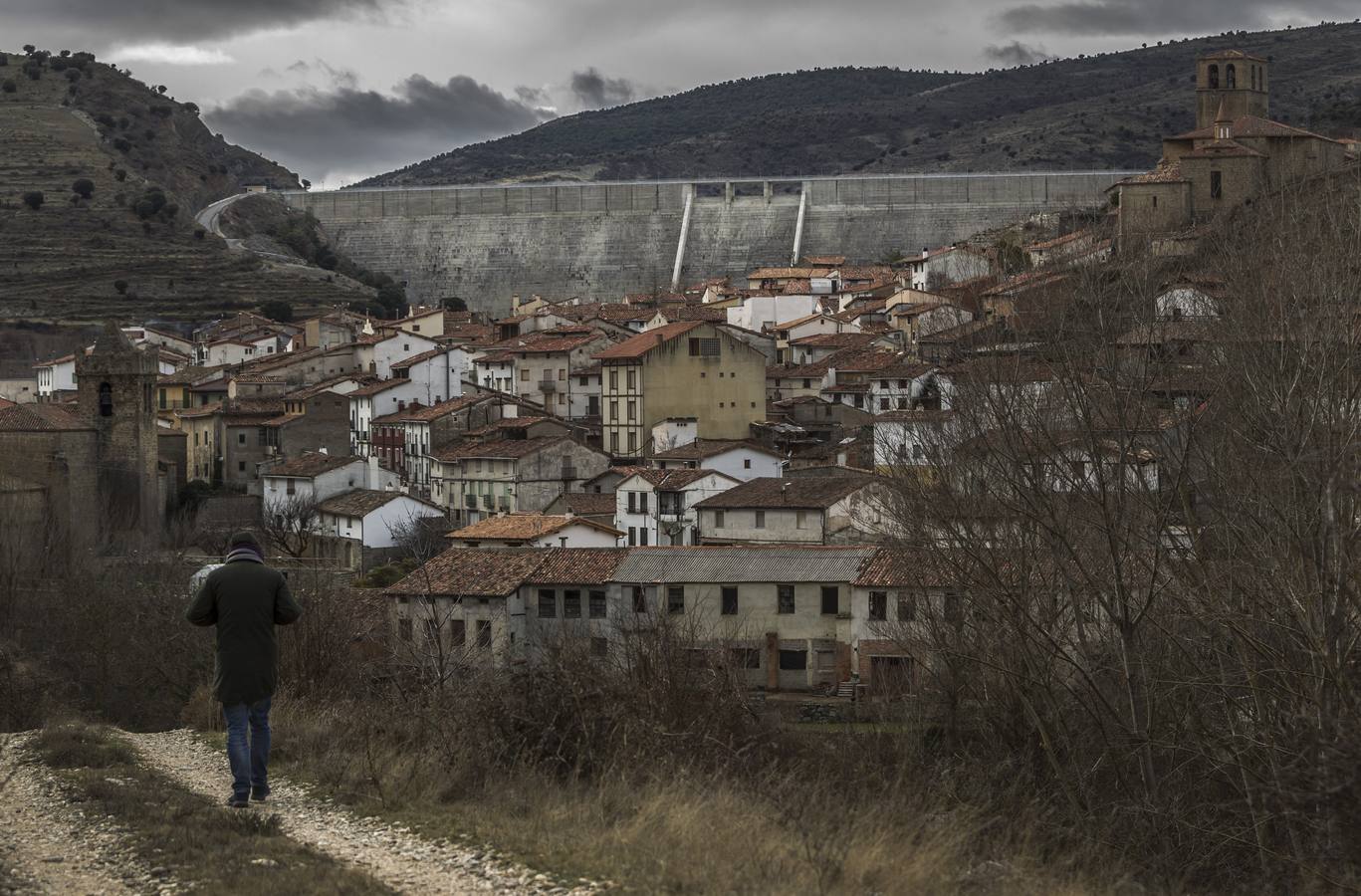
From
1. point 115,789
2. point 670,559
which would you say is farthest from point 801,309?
point 115,789

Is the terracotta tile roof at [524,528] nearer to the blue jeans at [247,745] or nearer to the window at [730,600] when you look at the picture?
the window at [730,600]

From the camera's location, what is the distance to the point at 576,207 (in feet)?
360

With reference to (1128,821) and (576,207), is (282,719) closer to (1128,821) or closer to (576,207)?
(1128,821)

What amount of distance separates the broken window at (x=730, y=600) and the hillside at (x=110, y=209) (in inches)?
2107

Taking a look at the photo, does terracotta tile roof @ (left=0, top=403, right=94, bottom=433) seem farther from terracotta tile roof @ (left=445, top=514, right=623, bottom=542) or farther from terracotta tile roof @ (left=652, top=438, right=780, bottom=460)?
terracotta tile roof @ (left=652, top=438, right=780, bottom=460)

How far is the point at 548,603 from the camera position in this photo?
92.3 ft

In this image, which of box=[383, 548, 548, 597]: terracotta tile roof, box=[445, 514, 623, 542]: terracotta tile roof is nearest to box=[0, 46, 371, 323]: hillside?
box=[445, 514, 623, 542]: terracotta tile roof

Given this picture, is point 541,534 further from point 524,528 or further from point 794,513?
point 794,513

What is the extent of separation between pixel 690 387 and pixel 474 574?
19.6 m

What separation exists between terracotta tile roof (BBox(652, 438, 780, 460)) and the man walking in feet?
103

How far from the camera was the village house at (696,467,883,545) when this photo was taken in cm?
3325

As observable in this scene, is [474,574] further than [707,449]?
No

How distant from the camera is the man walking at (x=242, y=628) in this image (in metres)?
9.58

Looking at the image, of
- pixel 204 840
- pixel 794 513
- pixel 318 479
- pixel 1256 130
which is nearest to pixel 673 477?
pixel 794 513
